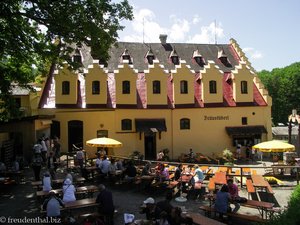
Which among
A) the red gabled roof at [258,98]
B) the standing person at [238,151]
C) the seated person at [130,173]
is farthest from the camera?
the red gabled roof at [258,98]

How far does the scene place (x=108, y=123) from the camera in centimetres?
3186

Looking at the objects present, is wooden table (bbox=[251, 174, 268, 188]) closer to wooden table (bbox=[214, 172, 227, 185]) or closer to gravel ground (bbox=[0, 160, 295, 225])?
gravel ground (bbox=[0, 160, 295, 225])

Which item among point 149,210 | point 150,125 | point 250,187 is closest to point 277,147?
point 250,187

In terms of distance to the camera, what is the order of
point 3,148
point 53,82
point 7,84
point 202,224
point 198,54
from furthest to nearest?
point 198,54, point 53,82, point 3,148, point 7,84, point 202,224

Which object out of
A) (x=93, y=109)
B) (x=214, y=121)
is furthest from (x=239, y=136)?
(x=93, y=109)

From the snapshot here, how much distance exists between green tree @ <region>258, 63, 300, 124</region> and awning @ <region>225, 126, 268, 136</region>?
38883 millimetres

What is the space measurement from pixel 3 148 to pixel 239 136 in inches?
825

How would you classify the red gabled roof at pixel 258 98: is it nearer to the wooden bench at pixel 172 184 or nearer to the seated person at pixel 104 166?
the wooden bench at pixel 172 184

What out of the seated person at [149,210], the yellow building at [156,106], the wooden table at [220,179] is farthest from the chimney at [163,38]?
the seated person at [149,210]

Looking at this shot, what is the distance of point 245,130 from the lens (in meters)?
34.1

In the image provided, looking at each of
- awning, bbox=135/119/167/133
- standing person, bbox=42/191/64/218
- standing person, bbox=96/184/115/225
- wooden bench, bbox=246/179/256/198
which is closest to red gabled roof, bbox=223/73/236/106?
awning, bbox=135/119/167/133

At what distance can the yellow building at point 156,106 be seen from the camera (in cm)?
3138

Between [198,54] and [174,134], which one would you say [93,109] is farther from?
[198,54]

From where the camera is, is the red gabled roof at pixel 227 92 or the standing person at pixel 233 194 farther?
the red gabled roof at pixel 227 92
